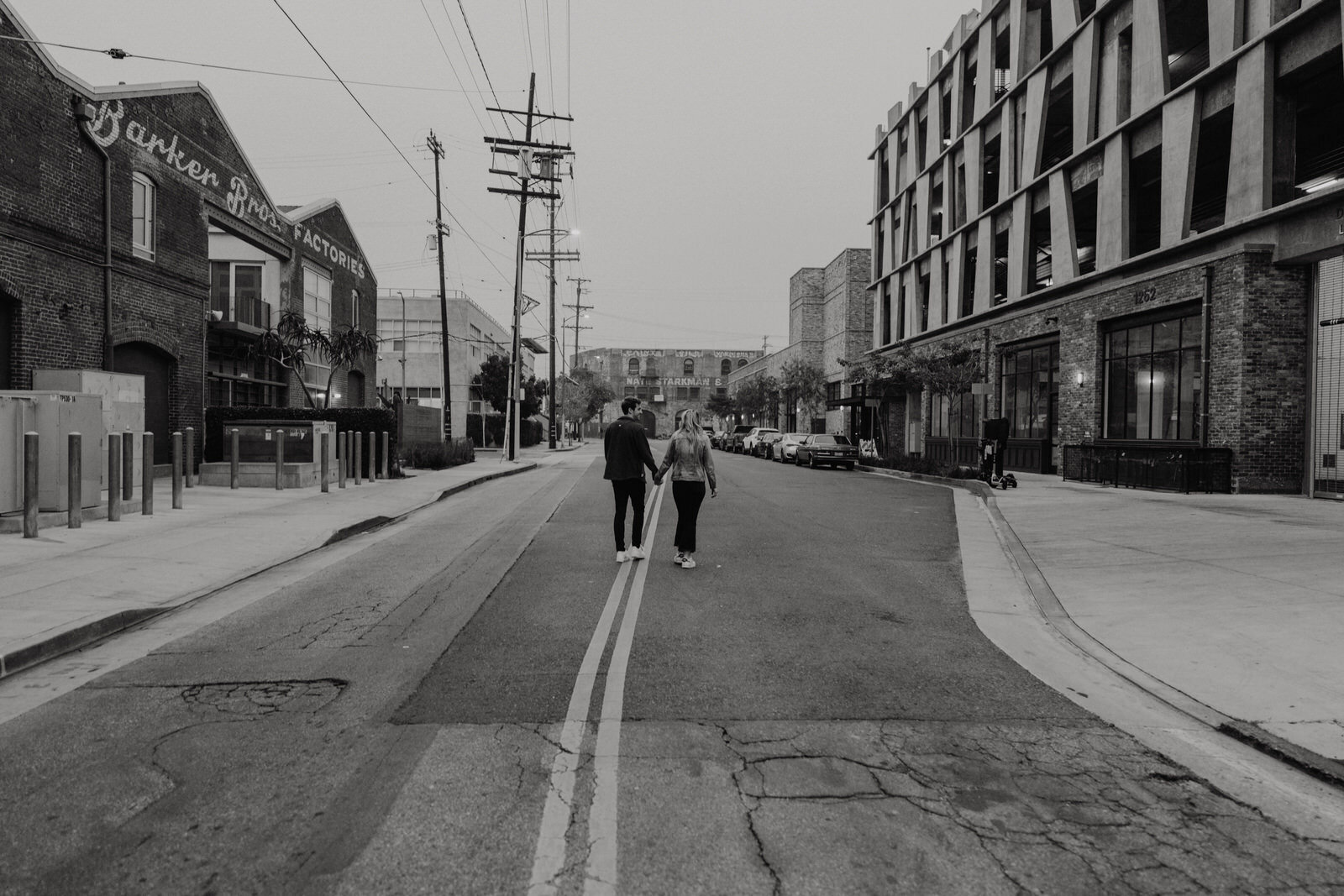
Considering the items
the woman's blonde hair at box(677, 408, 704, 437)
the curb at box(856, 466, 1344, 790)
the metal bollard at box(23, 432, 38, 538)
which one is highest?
the woman's blonde hair at box(677, 408, 704, 437)

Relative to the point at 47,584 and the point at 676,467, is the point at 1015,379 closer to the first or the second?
the point at 676,467

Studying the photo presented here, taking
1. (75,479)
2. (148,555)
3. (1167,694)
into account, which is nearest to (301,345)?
(75,479)

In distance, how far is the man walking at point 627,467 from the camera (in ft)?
28.4

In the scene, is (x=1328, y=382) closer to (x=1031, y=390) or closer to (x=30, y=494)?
(x=1031, y=390)

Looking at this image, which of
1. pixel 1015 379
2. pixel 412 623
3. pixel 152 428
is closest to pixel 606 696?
pixel 412 623

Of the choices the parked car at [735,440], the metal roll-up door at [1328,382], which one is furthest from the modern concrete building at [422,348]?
the metal roll-up door at [1328,382]

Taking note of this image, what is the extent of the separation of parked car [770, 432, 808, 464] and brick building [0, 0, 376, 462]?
20541mm

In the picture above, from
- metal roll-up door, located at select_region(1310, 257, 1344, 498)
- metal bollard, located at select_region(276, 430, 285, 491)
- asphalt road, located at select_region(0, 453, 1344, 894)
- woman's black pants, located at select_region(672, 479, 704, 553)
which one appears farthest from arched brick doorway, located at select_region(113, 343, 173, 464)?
metal roll-up door, located at select_region(1310, 257, 1344, 498)

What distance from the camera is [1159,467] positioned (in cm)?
1775

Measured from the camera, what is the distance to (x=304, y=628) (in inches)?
238

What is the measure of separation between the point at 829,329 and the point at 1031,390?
33631mm

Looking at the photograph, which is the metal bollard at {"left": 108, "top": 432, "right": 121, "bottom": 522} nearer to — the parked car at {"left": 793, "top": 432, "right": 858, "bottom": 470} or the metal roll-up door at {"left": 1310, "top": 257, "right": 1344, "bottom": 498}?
the metal roll-up door at {"left": 1310, "top": 257, "right": 1344, "bottom": 498}

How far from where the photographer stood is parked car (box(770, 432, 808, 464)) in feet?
114

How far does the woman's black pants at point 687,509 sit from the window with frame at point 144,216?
15510 mm
